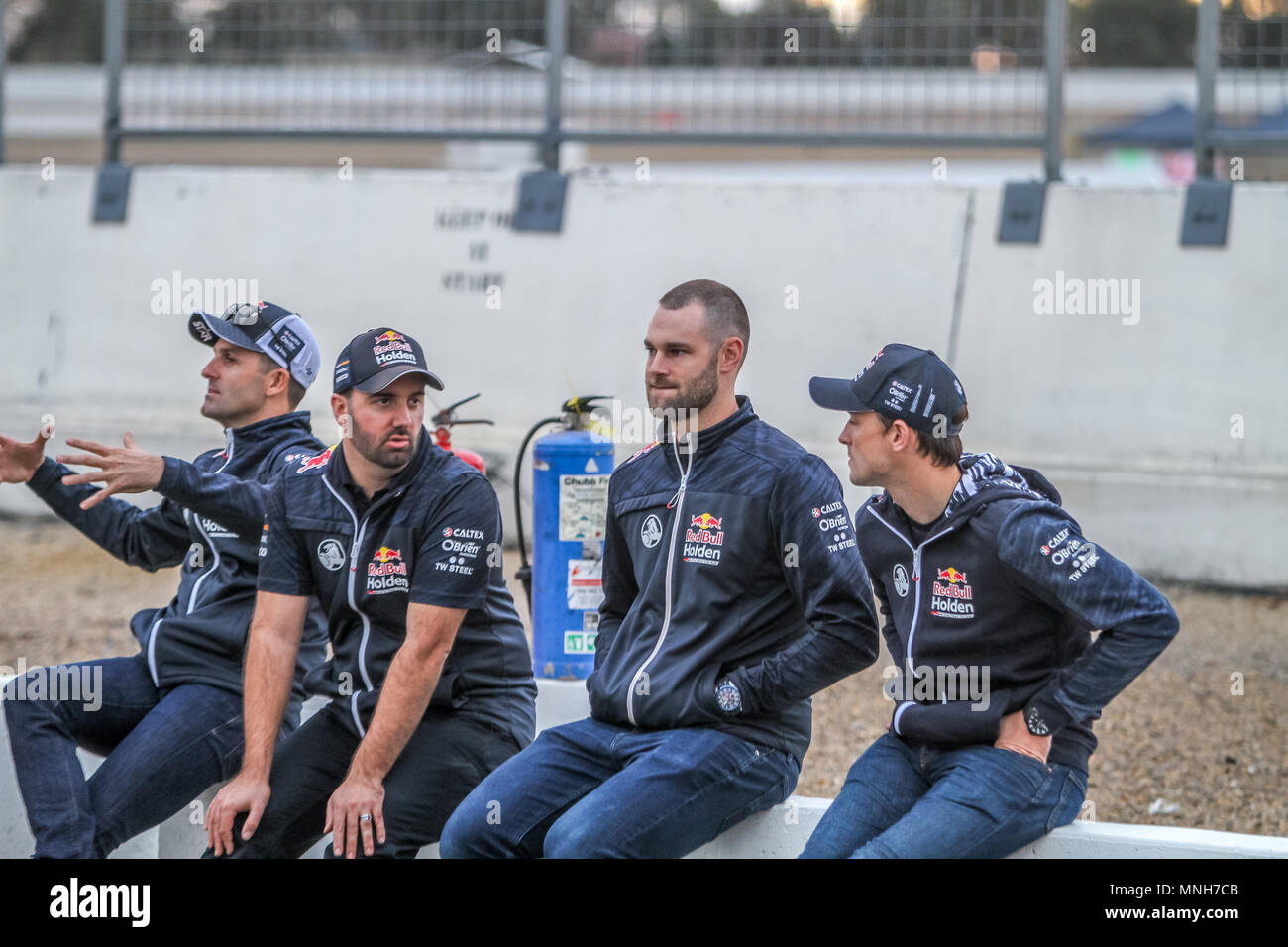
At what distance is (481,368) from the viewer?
814 cm

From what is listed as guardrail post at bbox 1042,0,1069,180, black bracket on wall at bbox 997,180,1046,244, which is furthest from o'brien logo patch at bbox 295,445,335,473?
guardrail post at bbox 1042,0,1069,180

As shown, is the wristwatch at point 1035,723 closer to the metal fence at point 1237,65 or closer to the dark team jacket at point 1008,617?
the dark team jacket at point 1008,617

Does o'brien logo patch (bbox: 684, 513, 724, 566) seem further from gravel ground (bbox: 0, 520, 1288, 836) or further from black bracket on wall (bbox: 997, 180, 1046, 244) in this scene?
black bracket on wall (bbox: 997, 180, 1046, 244)

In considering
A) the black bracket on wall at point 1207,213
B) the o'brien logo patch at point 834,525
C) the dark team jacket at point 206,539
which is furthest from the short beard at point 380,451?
the black bracket on wall at point 1207,213

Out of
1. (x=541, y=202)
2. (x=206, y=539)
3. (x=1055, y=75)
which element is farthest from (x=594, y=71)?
(x=206, y=539)

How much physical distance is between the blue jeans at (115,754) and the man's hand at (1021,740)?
2.14m

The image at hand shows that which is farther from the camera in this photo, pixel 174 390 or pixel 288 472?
pixel 174 390

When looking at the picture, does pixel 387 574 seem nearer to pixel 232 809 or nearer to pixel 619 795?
pixel 232 809

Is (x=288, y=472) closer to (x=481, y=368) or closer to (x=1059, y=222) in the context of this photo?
(x=481, y=368)

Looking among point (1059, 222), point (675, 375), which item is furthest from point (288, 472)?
point (1059, 222)

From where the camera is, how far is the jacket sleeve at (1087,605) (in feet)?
10.8

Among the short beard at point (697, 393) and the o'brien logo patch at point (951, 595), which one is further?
the short beard at point (697, 393)

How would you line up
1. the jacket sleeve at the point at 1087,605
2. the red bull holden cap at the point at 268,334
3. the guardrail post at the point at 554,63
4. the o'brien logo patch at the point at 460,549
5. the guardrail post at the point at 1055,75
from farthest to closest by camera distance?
the guardrail post at the point at 554,63
the guardrail post at the point at 1055,75
the red bull holden cap at the point at 268,334
the o'brien logo patch at the point at 460,549
the jacket sleeve at the point at 1087,605
